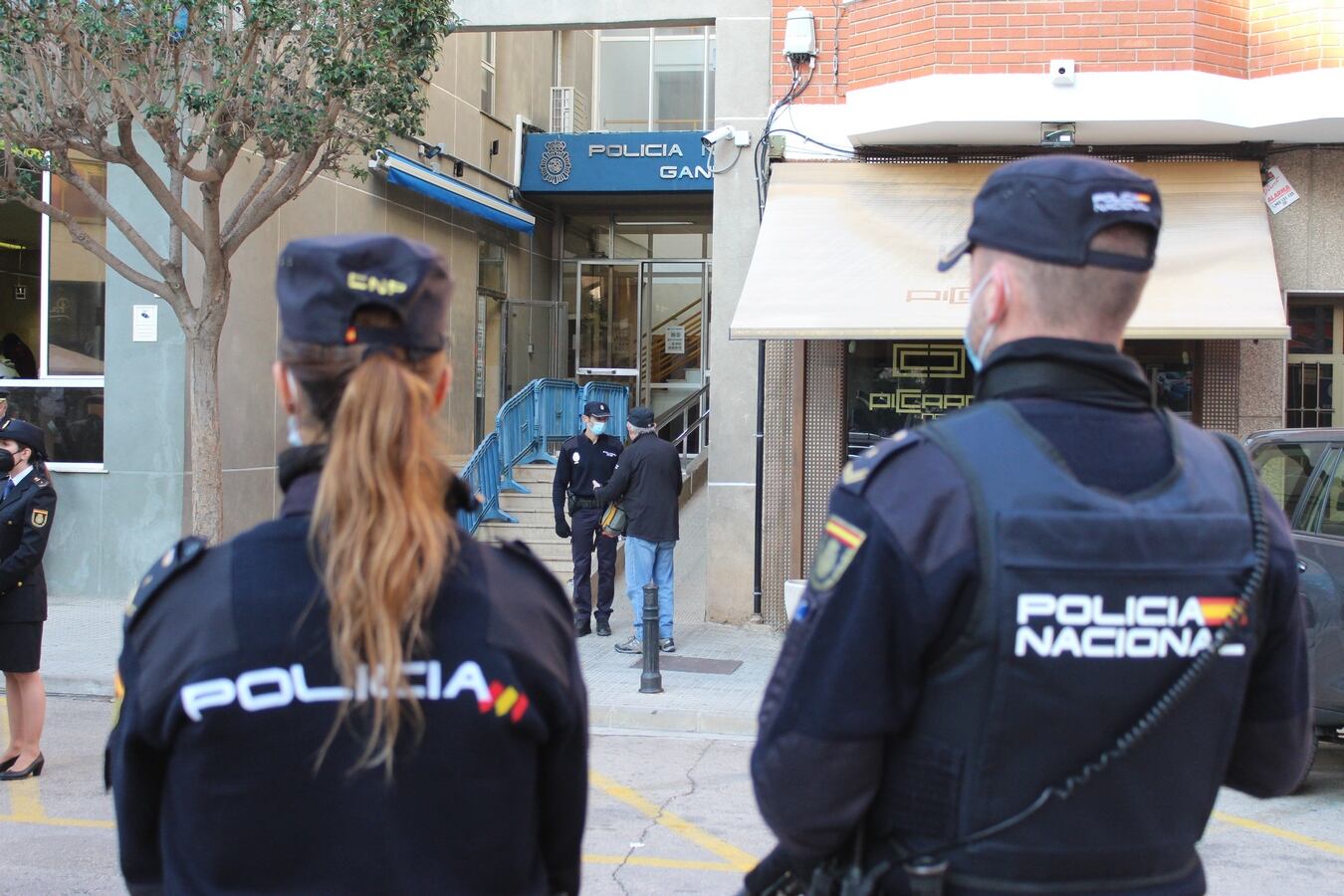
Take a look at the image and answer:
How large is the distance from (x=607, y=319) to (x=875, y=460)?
2085cm

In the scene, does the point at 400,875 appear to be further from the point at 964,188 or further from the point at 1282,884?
the point at 964,188

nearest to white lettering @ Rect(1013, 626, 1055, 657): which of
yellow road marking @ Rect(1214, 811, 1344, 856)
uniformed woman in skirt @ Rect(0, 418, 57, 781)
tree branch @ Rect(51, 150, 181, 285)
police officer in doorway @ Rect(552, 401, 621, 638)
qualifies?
yellow road marking @ Rect(1214, 811, 1344, 856)

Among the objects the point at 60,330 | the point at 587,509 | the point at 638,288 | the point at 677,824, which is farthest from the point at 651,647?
the point at 638,288

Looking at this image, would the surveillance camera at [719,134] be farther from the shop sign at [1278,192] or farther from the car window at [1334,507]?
the car window at [1334,507]

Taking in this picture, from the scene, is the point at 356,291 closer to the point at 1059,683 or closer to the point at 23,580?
the point at 1059,683

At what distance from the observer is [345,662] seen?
5.78 ft

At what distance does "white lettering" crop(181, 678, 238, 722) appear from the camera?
177 cm

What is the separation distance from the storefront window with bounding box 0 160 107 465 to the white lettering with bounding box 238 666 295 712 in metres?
12.1

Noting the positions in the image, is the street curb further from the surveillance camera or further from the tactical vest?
the tactical vest

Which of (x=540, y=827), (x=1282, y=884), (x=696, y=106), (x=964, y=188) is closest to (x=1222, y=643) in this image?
(x=540, y=827)

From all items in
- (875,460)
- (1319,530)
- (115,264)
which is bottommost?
(1319,530)

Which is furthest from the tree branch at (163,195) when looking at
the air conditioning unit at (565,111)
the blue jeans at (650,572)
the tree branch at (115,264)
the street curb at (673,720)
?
the air conditioning unit at (565,111)

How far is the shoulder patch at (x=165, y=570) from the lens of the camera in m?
1.86

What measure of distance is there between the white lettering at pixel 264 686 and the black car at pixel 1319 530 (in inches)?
232
